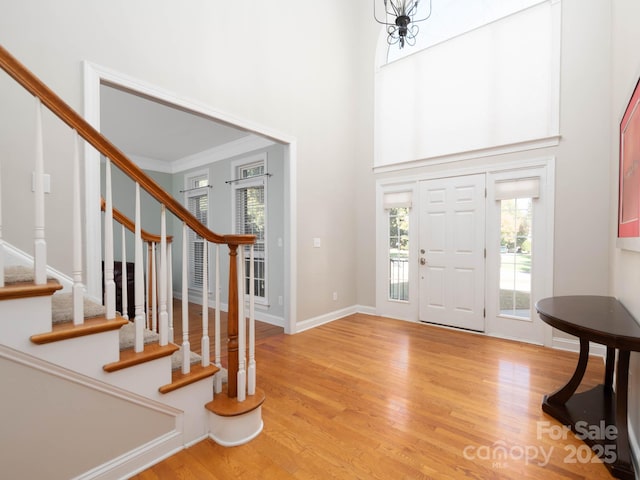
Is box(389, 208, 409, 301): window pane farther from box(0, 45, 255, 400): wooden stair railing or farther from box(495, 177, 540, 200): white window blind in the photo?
box(0, 45, 255, 400): wooden stair railing

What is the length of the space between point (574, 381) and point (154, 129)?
5796 millimetres

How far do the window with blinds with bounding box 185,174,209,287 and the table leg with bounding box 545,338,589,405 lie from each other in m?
5.54

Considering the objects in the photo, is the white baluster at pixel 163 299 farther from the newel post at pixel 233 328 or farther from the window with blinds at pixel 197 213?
the window with blinds at pixel 197 213

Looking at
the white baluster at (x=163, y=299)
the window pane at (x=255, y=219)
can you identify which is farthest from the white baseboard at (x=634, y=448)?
the window pane at (x=255, y=219)

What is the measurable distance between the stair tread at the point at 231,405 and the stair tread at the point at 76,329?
76 cm

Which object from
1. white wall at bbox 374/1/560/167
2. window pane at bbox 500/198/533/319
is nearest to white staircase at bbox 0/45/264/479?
window pane at bbox 500/198/533/319

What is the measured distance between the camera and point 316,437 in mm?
1873

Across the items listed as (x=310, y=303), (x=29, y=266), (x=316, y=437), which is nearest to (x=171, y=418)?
(x=316, y=437)

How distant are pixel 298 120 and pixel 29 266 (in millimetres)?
3054

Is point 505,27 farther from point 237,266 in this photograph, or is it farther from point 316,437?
point 316,437

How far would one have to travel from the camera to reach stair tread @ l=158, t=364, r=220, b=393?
1659 millimetres

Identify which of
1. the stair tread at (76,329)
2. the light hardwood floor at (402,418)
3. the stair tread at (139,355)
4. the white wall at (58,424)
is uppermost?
the stair tread at (76,329)

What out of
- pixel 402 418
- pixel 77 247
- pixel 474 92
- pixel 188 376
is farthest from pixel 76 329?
pixel 474 92

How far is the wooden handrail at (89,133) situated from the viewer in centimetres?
123
